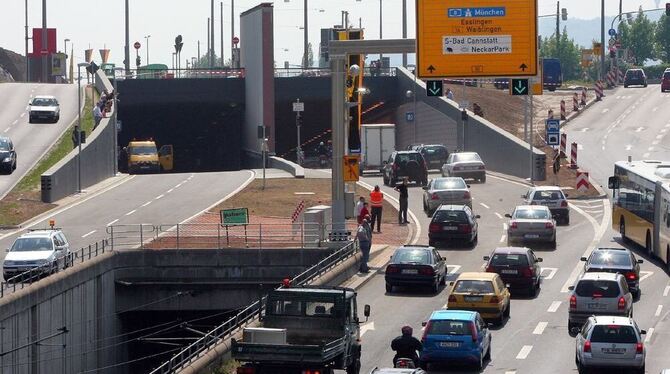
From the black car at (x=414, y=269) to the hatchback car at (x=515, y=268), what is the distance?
154 cm

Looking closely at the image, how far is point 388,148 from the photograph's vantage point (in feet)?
249

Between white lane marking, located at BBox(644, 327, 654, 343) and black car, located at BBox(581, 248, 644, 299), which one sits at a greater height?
black car, located at BBox(581, 248, 644, 299)

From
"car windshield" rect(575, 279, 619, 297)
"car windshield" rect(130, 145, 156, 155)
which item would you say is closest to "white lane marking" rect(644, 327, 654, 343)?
"car windshield" rect(575, 279, 619, 297)

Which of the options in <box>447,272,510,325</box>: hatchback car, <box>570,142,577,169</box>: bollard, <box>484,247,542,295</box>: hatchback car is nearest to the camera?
<box>447,272,510,325</box>: hatchback car

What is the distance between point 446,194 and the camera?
179 feet

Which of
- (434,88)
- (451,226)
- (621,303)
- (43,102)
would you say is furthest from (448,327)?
(43,102)

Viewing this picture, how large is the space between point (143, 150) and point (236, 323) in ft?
168

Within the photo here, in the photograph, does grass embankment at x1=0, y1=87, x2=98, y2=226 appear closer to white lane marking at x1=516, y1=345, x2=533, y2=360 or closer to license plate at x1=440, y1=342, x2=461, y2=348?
white lane marking at x1=516, y1=345, x2=533, y2=360

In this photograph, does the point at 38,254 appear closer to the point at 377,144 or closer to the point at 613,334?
the point at 613,334

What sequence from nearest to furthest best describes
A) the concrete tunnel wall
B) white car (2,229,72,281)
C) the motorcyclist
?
the motorcyclist, white car (2,229,72,281), the concrete tunnel wall

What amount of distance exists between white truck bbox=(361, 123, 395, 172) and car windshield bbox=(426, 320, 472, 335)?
45.7 meters

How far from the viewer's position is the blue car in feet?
97.6

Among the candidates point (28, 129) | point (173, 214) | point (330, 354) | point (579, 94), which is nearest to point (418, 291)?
point (330, 354)

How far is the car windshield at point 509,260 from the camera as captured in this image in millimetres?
39250
